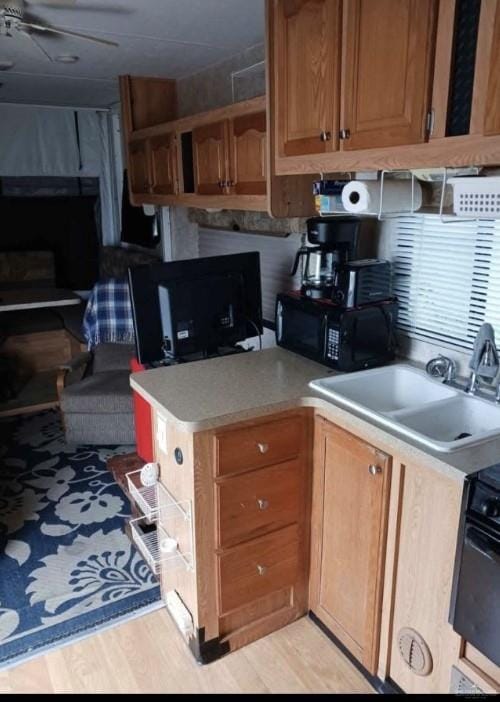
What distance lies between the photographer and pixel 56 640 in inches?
83.3

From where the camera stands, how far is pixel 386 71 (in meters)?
1.72

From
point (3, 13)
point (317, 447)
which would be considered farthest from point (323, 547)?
point (3, 13)

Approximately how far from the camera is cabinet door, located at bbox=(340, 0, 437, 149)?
5.25 feet

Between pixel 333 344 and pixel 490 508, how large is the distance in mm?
963

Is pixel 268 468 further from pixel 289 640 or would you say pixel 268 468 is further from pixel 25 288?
pixel 25 288

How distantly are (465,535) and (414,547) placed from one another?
0.24m

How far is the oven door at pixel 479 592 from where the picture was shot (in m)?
1.37

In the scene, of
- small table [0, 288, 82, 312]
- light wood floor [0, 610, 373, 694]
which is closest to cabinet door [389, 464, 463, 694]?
light wood floor [0, 610, 373, 694]

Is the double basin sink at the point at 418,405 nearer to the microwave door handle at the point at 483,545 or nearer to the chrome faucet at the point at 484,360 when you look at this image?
the chrome faucet at the point at 484,360

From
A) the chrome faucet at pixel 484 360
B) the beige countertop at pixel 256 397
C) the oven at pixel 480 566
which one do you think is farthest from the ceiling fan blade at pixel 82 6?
the oven at pixel 480 566

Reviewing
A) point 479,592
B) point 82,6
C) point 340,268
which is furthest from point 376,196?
point 82,6

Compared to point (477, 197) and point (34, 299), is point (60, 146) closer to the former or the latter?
point (34, 299)

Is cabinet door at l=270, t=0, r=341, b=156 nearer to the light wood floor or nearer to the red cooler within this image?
the red cooler

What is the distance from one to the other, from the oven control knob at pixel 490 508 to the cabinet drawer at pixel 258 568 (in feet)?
2.85
